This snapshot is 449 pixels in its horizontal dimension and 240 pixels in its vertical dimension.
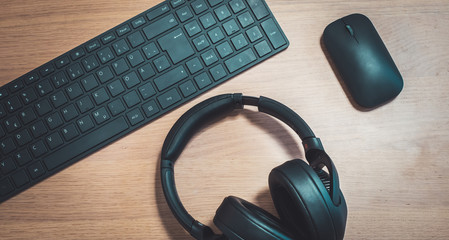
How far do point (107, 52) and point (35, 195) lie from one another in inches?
9.9

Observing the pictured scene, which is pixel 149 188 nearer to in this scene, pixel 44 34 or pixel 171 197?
pixel 171 197

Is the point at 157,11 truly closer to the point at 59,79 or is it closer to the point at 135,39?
the point at 135,39

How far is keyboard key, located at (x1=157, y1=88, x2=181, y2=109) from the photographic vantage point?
0.59 metres

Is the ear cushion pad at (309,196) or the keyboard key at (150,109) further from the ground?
the keyboard key at (150,109)

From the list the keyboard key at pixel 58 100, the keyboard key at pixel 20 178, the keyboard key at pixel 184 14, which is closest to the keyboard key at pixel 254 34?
the keyboard key at pixel 184 14

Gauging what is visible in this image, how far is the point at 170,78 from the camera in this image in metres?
0.60

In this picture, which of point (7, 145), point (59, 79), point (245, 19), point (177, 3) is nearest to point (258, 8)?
point (245, 19)

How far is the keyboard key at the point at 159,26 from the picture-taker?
2.02 ft

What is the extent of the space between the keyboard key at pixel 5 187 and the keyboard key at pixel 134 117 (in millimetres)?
209

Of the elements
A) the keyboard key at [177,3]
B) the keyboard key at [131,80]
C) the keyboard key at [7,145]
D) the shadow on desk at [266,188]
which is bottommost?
the shadow on desk at [266,188]

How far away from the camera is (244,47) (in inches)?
23.9

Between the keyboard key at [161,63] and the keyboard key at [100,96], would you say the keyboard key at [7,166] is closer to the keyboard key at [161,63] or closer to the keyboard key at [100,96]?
the keyboard key at [100,96]

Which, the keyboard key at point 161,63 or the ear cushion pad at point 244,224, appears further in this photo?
the keyboard key at point 161,63

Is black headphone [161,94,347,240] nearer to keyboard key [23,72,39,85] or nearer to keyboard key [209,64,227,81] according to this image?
keyboard key [209,64,227,81]
